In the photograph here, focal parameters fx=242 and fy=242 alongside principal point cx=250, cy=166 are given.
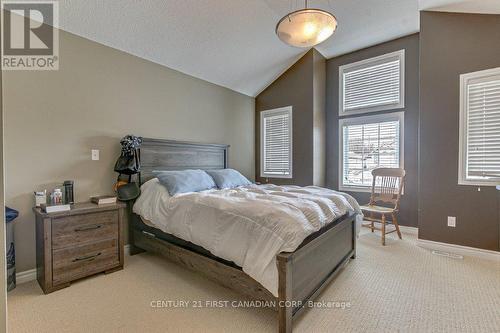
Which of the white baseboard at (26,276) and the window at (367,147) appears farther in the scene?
the window at (367,147)

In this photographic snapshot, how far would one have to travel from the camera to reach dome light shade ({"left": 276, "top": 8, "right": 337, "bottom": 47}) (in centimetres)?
195

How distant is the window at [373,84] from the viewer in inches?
151

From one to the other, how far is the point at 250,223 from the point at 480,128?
304 centimetres

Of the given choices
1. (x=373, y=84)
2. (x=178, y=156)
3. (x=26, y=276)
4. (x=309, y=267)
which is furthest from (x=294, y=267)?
(x=373, y=84)

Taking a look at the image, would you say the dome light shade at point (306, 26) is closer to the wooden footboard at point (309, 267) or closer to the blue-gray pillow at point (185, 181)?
the wooden footboard at point (309, 267)

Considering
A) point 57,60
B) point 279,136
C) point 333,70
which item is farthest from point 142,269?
point 333,70

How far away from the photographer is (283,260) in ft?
5.08

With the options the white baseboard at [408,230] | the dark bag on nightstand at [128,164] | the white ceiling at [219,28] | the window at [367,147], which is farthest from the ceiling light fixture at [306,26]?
the white baseboard at [408,230]

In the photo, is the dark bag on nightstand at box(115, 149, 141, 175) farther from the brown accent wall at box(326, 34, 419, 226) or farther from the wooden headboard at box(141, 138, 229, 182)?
the brown accent wall at box(326, 34, 419, 226)

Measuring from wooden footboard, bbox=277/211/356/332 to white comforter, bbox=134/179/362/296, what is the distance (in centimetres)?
8

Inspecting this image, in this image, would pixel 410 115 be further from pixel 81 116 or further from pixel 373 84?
pixel 81 116

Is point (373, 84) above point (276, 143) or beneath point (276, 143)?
above

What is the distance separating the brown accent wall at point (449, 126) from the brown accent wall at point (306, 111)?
5.05 ft

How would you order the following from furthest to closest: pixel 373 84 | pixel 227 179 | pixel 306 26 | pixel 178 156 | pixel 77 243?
pixel 373 84
pixel 178 156
pixel 227 179
pixel 77 243
pixel 306 26
